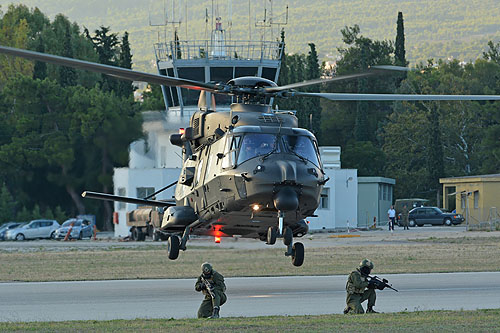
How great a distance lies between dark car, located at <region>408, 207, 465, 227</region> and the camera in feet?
273

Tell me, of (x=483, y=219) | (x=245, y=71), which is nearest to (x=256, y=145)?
(x=245, y=71)

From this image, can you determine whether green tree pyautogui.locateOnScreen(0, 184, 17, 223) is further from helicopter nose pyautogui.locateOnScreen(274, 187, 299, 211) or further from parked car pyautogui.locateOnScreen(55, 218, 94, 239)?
helicopter nose pyautogui.locateOnScreen(274, 187, 299, 211)

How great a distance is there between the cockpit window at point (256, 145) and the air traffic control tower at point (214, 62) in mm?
38562

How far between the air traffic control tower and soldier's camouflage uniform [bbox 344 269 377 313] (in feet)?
119

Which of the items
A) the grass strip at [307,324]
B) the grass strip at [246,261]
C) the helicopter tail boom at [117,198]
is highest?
the helicopter tail boom at [117,198]

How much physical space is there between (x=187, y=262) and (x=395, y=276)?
501 inches

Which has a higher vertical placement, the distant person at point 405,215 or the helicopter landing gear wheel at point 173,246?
the helicopter landing gear wheel at point 173,246

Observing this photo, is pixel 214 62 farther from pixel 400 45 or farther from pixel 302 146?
pixel 400 45

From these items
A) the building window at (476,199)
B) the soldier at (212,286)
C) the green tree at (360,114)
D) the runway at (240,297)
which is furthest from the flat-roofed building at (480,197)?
the soldier at (212,286)

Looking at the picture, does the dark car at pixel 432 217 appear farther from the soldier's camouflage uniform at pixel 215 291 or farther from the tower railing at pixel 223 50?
the soldier's camouflage uniform at pixel 215 291

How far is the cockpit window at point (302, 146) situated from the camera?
23.0 metres

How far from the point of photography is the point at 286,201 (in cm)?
2202

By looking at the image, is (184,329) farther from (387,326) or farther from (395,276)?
(395,276)

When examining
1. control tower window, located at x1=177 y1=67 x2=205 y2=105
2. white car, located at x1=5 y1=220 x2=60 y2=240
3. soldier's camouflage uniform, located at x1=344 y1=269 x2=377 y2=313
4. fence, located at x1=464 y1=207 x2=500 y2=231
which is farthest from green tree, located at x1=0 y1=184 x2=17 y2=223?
soldier's camouflage uniform, located at x1=344 y1=269 x2=377 y2=313
